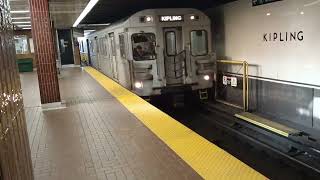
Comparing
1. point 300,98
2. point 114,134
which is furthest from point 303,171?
point 114,134

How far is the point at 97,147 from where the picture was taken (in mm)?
4883

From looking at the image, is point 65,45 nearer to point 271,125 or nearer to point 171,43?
point 171,43

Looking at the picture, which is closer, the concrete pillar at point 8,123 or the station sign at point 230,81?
the concrete pillar at point 8,123

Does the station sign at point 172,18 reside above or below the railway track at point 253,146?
above

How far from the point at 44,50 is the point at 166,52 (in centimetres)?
343

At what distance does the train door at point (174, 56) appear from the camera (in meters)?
9.54

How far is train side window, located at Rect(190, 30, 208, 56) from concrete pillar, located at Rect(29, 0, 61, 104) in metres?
3.94

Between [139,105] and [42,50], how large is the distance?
2588mm

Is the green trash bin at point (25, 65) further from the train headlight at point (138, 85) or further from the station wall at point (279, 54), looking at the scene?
the station wall at point (279, 54)

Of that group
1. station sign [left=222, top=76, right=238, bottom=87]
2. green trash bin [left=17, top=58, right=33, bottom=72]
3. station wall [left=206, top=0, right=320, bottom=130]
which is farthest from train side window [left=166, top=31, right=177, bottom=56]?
green trash bin [left=17, top=58, right=33, bottom=72]

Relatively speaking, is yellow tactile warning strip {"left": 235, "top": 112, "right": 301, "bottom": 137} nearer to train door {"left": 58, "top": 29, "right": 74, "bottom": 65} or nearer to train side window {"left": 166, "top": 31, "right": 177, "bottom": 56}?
train side window {"left": 166, "top": 31, "right": 177, "bottom": 56}

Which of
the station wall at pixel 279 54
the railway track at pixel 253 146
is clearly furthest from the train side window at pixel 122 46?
the station wall at pixel 279 54

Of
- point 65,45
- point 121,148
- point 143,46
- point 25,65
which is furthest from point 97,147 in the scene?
point 65,45

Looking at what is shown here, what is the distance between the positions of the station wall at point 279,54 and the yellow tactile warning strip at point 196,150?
3.24 m
